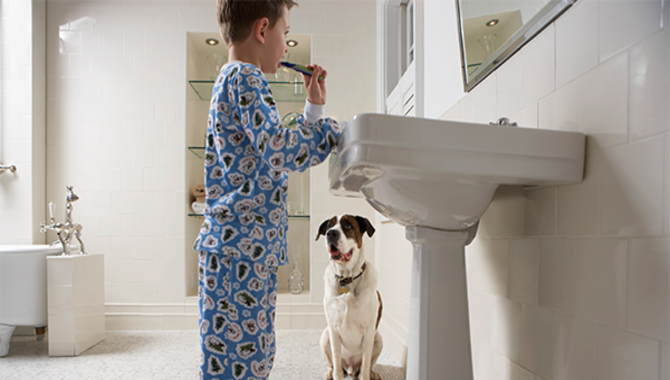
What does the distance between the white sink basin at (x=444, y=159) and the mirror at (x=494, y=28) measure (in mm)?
319

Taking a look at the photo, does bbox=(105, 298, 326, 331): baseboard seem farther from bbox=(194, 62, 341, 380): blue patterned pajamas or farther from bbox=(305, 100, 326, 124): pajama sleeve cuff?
bbox=(305, 100, 326, 124): pajama sleeve cuff

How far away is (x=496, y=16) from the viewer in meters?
1.17

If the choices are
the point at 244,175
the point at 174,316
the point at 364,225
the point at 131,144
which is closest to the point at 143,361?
the point at 174,316

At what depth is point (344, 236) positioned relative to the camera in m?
1.83

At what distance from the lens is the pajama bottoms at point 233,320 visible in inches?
36.3

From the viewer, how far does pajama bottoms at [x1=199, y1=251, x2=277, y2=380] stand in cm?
92

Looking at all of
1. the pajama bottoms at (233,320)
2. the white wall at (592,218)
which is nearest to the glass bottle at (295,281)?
the white wall at (592,218)

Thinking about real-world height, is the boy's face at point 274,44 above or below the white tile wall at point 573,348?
above

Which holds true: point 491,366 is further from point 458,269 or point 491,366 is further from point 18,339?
point 18,339

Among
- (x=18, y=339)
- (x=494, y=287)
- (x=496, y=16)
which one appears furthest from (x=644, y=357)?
(x=18, y=339)

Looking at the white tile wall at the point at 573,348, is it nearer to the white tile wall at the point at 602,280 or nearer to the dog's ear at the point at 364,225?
the white tile wall at the point at 602,280

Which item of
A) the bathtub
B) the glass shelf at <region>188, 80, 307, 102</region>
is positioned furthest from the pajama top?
the glass shelf at <region>188, 80, 307, 102</region>

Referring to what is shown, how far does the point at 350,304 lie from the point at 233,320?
91 centimetres

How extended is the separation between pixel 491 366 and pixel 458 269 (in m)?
0.38
